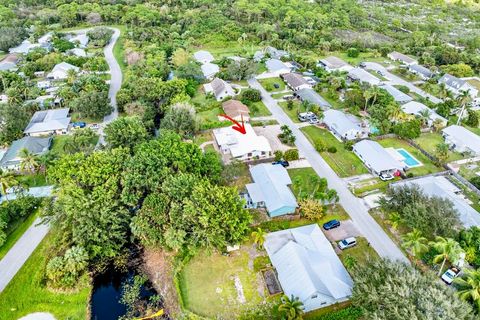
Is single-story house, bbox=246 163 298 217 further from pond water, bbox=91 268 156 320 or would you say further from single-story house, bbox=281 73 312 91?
single-story house, bbox=281 73 312 91

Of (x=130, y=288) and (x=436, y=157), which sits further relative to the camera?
(x=436, y=157)

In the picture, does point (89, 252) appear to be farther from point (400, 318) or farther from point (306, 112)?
point (306, 112)

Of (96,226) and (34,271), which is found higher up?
(96,226)

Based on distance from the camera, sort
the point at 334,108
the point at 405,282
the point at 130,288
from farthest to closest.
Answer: the point at 334,108 → the point at 130,288 → the point at 405,282

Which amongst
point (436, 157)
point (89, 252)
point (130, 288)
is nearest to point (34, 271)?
point (89, 252)

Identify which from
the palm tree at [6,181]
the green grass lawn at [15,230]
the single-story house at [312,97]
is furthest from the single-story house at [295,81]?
the palm tree at [6,181]

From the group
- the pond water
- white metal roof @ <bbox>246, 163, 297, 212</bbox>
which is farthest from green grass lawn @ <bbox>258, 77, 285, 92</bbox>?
the pond water
